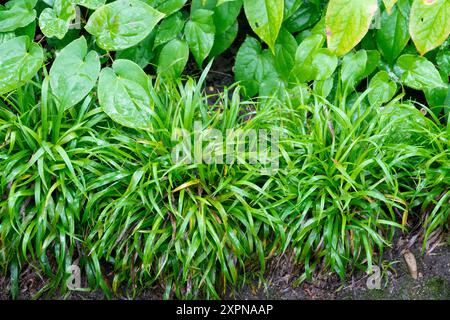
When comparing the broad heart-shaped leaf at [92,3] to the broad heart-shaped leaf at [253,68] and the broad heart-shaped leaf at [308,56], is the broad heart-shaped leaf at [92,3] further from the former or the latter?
the broad heart-shaped leaf at [308,56]

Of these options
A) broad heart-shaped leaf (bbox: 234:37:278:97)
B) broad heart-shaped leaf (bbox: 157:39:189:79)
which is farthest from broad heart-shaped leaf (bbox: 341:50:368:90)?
broad heart-shaped leaf (bbox: 157:39:189:79)

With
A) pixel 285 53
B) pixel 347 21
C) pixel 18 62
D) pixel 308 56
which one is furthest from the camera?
pixel 285 53

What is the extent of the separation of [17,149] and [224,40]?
109 centimetres

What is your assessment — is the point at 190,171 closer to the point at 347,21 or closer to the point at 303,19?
the point at 347,21

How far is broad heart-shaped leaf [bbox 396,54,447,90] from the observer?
10.4 feet

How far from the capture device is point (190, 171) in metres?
2.89

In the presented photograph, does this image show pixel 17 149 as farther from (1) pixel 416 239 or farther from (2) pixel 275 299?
(1) pixel 416 239

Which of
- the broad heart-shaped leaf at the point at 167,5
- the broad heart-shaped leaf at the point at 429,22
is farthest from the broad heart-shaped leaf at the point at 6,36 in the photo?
the broad heart-shaped leaf at the point at 429,22

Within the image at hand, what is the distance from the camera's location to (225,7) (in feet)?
10.6

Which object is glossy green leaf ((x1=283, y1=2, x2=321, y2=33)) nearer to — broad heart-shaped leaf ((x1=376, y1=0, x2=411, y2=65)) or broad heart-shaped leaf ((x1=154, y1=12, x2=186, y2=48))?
broad heart-shaped leaf ((x1=376, y1=0, x2=411, y2=65))

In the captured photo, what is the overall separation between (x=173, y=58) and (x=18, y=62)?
682 mm

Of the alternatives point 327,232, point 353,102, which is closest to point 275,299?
point 327,232

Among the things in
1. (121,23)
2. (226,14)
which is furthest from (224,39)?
(121,23)

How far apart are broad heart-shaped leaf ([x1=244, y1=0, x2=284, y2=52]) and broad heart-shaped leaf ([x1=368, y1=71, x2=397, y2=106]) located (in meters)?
0.54
